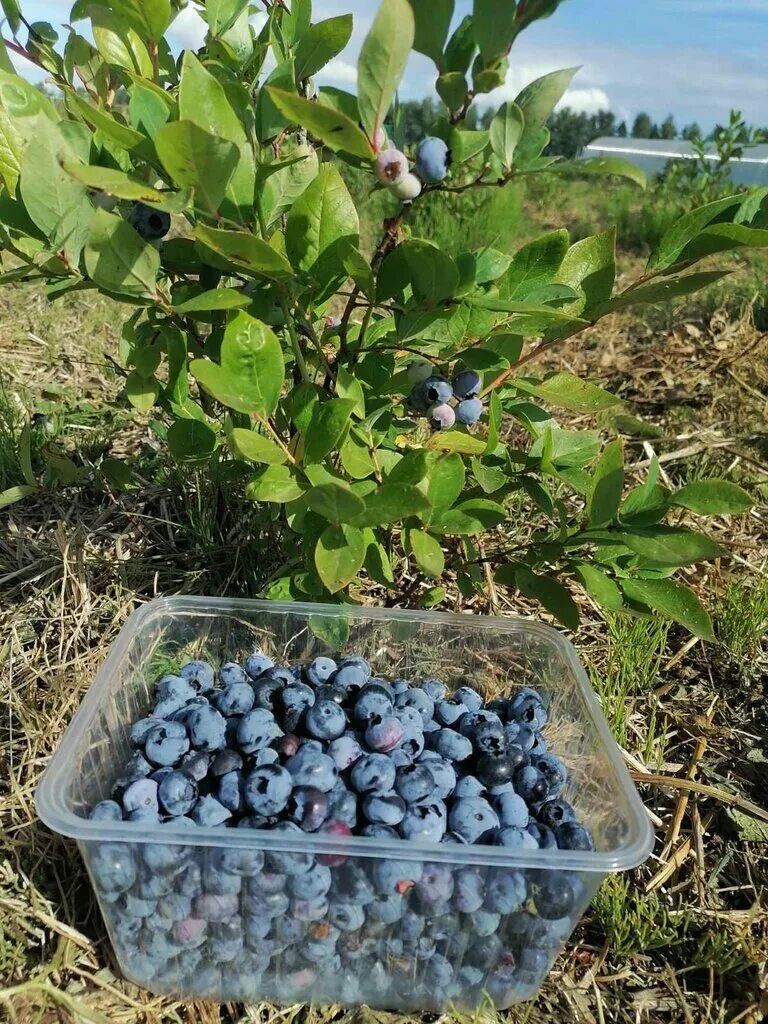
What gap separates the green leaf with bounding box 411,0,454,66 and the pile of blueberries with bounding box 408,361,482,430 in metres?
0.31

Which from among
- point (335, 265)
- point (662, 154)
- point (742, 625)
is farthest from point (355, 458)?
point (662, 154)

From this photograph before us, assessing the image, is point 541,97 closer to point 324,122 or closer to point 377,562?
point 324,122

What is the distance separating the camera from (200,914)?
0.86 meters

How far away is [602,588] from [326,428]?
41 centimetres

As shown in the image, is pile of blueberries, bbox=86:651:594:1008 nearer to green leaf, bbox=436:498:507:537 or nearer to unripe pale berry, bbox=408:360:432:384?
green leaf, bbox=436:498:507:537

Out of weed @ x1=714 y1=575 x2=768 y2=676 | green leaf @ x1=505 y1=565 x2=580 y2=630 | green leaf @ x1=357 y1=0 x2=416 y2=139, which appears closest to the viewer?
green leaf @ x1=357 y1=0 x2=416 y2=139

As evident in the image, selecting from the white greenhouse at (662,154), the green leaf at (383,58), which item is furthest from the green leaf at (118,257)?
the white greenhouse at (662,154)

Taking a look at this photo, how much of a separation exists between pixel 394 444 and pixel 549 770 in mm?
462

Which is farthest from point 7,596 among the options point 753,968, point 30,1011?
point 753,968

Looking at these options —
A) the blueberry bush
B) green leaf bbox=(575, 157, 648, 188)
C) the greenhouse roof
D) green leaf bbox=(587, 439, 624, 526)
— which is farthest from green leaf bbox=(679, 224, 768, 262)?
the greenhouse roof

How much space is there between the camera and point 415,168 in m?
0.80

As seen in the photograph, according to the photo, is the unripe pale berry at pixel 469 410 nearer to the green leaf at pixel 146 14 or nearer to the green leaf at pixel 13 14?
the green leaf at pixel 146 14

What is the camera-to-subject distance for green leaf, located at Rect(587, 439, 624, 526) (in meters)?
0.98

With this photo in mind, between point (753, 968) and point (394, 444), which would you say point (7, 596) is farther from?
point (753, 968)
